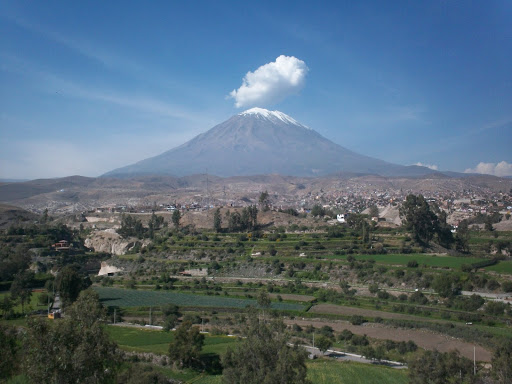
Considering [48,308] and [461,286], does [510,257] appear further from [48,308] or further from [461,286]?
[48,308]

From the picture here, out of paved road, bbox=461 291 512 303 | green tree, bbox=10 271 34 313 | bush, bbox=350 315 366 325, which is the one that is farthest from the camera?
green tree, bbox=10 271 34 313

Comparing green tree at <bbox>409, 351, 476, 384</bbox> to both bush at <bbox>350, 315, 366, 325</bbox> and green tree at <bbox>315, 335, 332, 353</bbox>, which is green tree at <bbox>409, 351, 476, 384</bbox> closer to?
green tree at <bbox>315, 335, 332, 353</bbox>

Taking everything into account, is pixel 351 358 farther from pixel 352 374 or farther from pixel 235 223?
pixel 235 223

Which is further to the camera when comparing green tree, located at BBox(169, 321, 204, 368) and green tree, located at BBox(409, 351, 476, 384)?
green tree, located at BBox(169, 321, 204, 368)

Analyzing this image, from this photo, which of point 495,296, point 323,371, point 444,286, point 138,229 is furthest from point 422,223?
point 138,229

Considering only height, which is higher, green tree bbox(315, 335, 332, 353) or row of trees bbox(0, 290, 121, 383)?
row of trees bbox(0, 290, 121, 383)

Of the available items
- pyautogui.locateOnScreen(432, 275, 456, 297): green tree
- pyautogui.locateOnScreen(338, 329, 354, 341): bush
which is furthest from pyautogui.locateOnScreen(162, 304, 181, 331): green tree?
pyautogui.locateOnScreen(432, 275, 456, 297): green tree

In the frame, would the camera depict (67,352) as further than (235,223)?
No
